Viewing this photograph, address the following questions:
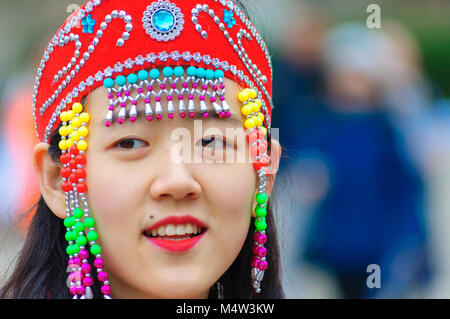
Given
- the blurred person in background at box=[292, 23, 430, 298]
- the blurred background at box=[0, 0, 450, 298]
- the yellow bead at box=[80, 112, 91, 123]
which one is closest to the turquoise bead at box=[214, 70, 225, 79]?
the yellow bead at box=[80, 112, 91, 123]

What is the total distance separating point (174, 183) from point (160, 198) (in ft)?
0.26

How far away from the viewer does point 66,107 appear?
2.16 meters

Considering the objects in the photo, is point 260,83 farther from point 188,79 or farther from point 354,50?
point 354,50

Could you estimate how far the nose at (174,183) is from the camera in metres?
1.96

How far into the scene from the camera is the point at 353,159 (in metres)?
4.39

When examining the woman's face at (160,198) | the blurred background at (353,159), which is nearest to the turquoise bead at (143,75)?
the woman's face at (160,198)

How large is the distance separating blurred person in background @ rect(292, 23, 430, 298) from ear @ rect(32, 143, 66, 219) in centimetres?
253

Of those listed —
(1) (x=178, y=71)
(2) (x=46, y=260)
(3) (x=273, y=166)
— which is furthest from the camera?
(3) (x=273, y=166)

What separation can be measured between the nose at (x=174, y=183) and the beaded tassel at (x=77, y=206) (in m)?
0.26

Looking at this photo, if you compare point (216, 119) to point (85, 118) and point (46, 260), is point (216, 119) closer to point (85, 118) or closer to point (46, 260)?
point (85, 118)

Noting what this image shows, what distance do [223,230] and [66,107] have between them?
0.70 m

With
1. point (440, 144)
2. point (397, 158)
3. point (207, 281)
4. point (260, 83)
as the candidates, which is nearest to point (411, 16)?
point (440, 144)

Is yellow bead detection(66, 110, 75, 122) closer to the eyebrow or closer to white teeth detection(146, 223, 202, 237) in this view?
the eyebrow

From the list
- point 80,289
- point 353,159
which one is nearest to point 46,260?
point 80,289
